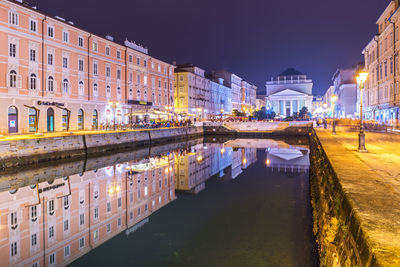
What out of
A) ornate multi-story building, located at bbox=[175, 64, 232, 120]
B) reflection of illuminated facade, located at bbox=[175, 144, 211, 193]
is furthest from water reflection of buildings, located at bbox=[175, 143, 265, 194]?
ornate multi-story building, located at bbox=[175, 64, 232, 120]

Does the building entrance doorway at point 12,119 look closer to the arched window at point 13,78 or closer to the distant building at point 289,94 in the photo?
the arched window at point 13,78

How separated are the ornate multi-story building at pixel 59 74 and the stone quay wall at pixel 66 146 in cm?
448

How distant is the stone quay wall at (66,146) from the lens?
850 inches

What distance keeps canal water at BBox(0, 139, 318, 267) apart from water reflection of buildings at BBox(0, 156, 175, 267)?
0.04m

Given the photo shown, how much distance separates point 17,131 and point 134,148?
40.4 feet

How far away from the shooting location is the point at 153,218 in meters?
12.5

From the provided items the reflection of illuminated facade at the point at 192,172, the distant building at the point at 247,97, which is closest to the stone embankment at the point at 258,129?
the reflection of illuminated facade at the point at 192,172

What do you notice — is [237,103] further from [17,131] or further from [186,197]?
[186,197]

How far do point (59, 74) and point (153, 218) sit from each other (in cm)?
2988

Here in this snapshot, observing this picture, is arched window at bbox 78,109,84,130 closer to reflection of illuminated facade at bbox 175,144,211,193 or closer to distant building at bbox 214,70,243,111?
reflection of illuminated facade at bbox 175,144,211,193

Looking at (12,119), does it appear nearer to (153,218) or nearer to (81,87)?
(81,87)

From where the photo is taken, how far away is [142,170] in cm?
2345

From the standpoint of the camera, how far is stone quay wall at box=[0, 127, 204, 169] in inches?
850

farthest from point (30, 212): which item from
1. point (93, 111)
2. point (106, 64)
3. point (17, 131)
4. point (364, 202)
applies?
point (106, 64)
